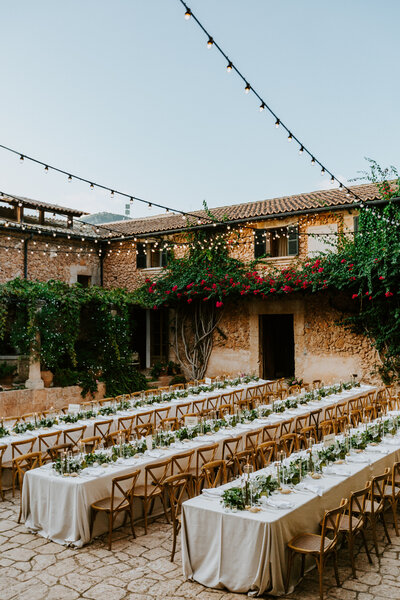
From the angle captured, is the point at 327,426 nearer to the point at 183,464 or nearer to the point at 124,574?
the point at 183,464

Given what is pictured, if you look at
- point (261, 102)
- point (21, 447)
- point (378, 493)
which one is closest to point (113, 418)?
point (21, 447)

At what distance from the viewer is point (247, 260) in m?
15.7

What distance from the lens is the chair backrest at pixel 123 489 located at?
17.7 feet

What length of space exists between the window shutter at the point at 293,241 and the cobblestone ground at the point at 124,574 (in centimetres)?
1019

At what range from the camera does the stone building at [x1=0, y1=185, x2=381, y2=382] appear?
559 inches

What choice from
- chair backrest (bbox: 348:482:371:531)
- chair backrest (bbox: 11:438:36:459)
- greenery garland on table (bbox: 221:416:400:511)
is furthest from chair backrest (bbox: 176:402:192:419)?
chair backrest (bbox: 348:482:371:531)

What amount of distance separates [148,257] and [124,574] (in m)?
13.8

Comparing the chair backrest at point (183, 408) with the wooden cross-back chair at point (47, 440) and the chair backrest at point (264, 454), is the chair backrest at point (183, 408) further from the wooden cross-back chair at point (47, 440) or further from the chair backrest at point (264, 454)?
the wooden cross-back chair at point (47, 440)

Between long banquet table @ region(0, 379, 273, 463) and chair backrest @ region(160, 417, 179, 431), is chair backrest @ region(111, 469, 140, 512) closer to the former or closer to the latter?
chair backrest @ region(160, 417, 179, 431)

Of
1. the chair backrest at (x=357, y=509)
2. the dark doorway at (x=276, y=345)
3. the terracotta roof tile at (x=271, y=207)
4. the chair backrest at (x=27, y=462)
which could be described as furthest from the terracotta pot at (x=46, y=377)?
the chair backrest at (x=357, y=509)

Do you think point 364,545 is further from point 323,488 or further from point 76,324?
point 76,324

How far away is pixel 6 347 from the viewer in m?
16.3

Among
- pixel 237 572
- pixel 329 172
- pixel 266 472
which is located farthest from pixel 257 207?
pixel 237 572

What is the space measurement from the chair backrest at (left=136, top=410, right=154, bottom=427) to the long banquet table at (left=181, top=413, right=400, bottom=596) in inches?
164
